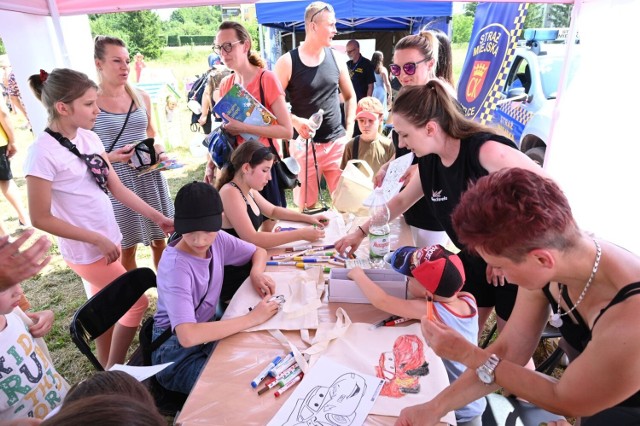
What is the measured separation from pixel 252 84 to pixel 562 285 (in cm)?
227

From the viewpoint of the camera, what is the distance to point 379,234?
1.95m

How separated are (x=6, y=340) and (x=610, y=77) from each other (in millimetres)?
3303

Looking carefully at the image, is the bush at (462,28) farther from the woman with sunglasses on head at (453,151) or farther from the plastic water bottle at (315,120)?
the woman with sunglasses on head at (453,151)

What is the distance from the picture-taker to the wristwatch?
1.14m

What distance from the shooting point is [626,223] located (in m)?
2.44

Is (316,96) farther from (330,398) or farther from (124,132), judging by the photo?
(330,398)

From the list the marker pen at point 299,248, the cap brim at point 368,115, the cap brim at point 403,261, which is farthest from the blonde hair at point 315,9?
the cap brim at point 403,261

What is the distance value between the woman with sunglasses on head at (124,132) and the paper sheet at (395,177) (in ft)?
4.58

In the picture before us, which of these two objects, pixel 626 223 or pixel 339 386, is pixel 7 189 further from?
pixel 626 223

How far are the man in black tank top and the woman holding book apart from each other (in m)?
0.45

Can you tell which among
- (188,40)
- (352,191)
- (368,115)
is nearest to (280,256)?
(352,191)

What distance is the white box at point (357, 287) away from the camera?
1.62 metres

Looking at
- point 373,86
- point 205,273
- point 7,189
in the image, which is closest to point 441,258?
point 205,273

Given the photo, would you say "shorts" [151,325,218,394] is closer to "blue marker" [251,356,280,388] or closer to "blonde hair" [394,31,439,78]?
"blue marker" [251,356,280,388]
